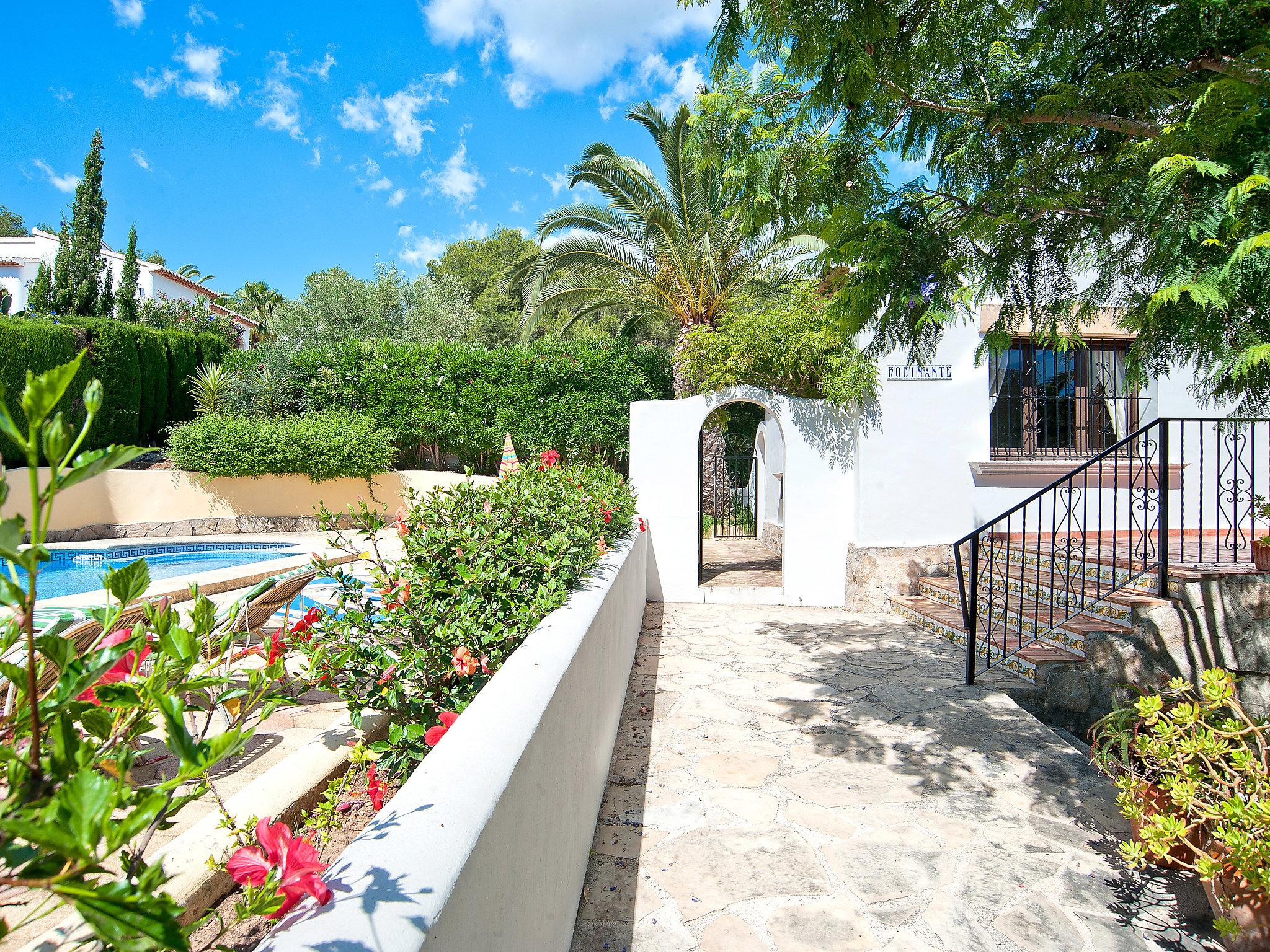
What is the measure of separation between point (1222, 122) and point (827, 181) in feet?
5.16

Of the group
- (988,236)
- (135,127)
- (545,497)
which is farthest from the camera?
(135,127)

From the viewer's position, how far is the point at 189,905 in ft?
7.61

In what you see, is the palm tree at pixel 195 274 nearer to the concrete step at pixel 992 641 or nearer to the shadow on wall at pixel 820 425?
the shadow on wall at pixel 820 425

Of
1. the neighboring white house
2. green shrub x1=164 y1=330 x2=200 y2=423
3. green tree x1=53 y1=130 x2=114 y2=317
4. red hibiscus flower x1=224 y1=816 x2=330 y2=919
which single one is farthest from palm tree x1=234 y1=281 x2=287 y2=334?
red hibiscus flower x1=224 y1=816 x2=330 y2=919

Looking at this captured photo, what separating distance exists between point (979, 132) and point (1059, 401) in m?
6.30

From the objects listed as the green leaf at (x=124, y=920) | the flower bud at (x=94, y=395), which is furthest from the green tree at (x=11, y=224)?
the green leaf at (x=124, y=920)

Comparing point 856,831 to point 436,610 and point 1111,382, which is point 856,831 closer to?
point 436,610

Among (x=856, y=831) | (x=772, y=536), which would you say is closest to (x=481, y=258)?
(x=772, y=536)

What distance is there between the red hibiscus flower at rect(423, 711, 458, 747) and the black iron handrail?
451 centimetres

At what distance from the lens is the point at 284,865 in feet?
3.70

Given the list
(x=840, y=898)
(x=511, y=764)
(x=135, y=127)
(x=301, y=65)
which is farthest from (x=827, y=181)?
(x=301, y=65)

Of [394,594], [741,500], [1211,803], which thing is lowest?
[1211,803]

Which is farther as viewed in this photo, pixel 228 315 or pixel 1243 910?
pixel 228 315

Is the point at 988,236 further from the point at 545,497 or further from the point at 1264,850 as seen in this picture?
the point at 545,497
